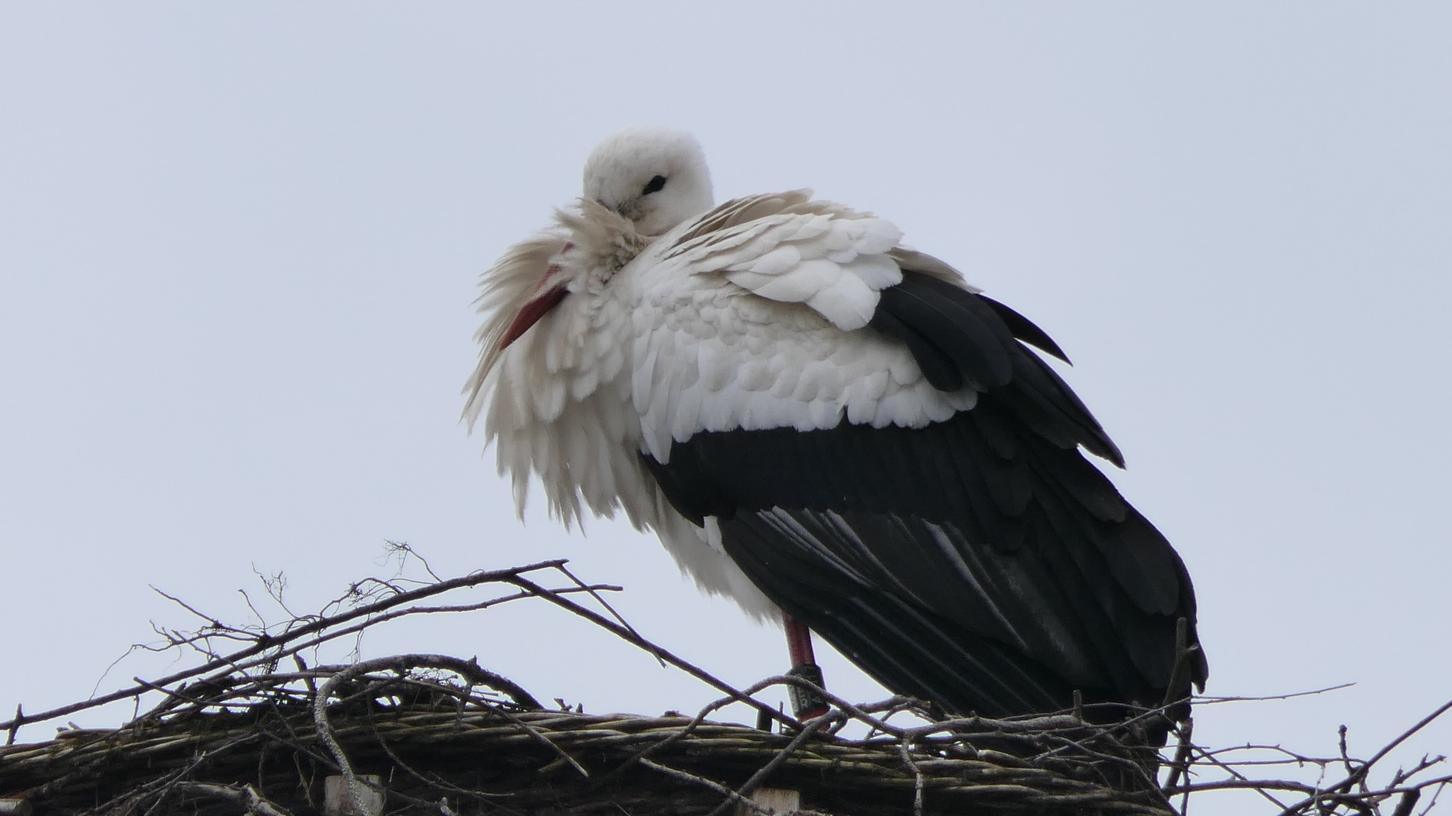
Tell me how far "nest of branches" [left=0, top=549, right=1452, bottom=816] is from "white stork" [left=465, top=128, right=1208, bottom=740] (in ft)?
2.03

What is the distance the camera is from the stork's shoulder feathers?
3.73m

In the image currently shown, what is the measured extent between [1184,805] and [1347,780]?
219 mm

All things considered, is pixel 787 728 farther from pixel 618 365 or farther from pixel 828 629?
pixel 618 365

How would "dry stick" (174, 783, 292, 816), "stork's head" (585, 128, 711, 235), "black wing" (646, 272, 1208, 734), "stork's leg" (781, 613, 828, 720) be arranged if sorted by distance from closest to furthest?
"dry stick" (174, 783, 292, 816) → "black wing" (646, 272, 1208, 734) → "stork's leg" (781, 613, 828, 720) → "stork's head" (585, 128, 711, 235)

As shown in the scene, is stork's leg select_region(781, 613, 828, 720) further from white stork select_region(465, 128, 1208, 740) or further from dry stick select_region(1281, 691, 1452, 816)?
dry stick select_region(1281, 691, 1452, 816)

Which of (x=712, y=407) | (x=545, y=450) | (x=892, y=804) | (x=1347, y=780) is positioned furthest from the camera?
(x=545, y=450)

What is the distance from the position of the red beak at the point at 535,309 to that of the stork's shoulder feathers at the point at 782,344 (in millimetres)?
260

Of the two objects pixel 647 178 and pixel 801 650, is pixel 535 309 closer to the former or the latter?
pixel 647 178

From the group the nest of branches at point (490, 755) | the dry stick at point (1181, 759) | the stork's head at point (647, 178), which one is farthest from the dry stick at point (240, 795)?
the stork's head at point (647, 178)

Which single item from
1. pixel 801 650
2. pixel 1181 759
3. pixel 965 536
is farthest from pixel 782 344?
pixel 1181 759

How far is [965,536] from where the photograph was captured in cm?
368

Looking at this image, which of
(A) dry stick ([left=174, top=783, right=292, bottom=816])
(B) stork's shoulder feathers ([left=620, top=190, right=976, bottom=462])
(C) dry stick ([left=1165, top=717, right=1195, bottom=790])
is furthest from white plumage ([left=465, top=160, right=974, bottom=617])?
(A) dry stick ([left=174, top=783, right=292, bottom=816])

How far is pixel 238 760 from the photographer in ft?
9.43

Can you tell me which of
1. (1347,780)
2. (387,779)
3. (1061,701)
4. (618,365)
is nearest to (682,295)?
(618,365)
